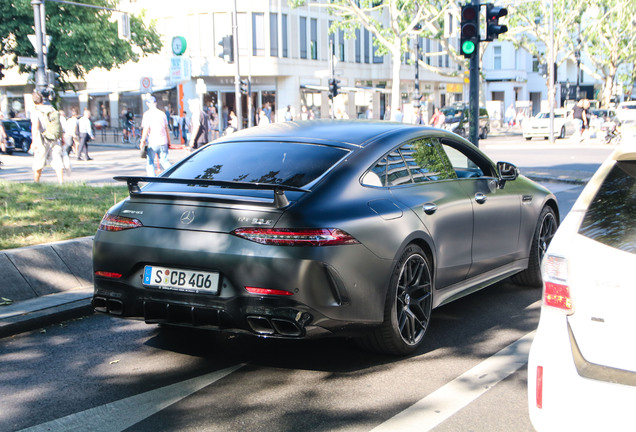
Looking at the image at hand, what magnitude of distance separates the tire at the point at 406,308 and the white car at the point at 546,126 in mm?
38314

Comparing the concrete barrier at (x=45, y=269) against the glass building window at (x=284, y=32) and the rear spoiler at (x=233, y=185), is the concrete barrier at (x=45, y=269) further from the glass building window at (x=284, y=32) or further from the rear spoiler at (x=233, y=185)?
the glass building window at (x=284, y=32)

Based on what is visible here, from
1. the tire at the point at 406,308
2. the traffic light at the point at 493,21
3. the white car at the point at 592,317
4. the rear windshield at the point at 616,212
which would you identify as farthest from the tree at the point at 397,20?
the white car at the point at 592,317

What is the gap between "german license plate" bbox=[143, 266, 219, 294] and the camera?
4586 millimetres

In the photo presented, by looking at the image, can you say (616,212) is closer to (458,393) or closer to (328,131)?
(458,393)

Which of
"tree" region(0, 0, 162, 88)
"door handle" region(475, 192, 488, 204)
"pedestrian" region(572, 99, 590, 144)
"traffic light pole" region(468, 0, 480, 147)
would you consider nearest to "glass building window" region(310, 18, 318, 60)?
"tree" region(0, 0, 162, 88)

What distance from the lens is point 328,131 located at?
5.71 meters

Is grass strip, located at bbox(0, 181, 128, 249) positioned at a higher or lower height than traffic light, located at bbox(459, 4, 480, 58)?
lower

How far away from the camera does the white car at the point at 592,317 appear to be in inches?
114

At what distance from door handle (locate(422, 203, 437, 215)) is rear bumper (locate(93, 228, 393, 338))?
65 centimetres

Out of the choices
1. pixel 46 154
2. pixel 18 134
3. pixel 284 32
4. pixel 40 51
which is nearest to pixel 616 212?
pixel 46 154

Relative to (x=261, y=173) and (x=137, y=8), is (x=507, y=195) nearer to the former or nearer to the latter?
(x=261, y=173)

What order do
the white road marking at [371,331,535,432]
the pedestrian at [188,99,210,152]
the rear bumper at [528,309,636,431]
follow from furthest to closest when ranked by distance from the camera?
the pedestrian at [188,99,210,152], the white road marking at [371,331,535,432], the rear bumper at [528,309,636,431]

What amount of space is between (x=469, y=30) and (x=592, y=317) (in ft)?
37.5

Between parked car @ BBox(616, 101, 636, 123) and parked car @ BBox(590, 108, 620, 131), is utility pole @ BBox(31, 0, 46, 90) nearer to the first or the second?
parked car @ BBox(590, 108, 620, 131)
